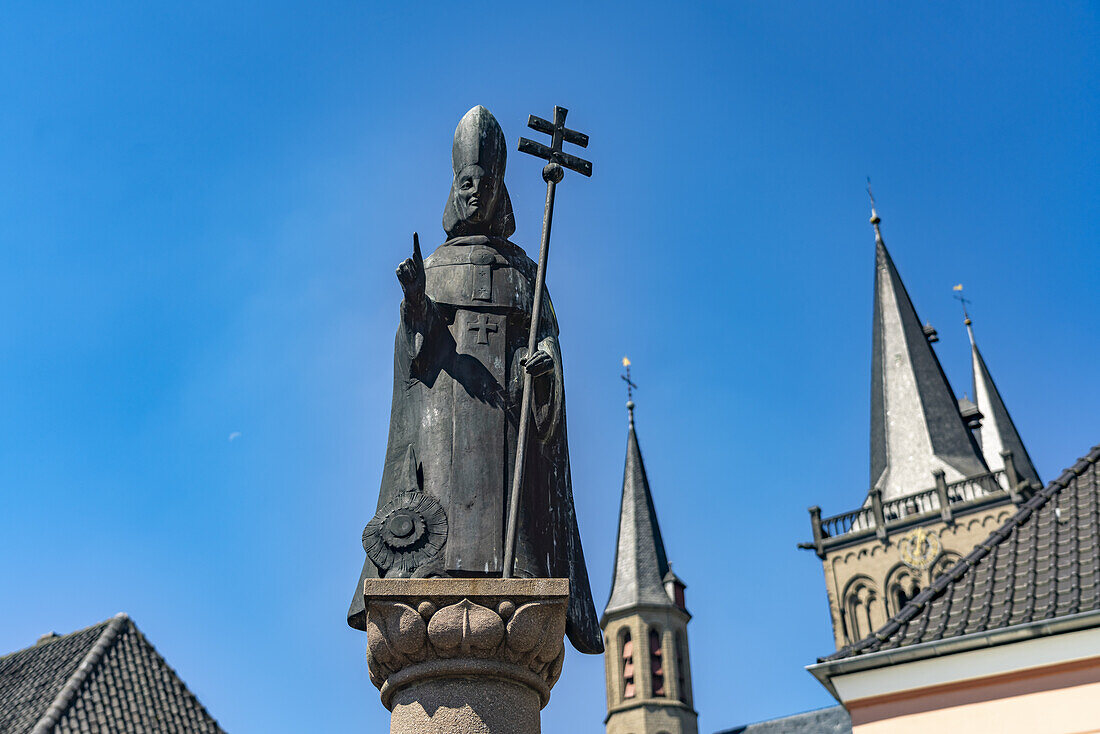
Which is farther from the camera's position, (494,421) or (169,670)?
(169,670)

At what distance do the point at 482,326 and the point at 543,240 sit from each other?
1.81ft

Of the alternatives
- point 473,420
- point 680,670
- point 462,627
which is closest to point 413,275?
point 473,420

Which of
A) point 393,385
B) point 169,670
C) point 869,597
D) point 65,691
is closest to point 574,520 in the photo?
point 393,385

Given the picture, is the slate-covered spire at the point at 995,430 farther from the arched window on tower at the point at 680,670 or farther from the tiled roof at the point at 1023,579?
the tiled roof at the point at 1023,579

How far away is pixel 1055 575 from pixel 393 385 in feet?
24.0

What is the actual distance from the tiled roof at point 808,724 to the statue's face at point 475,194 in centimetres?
4735

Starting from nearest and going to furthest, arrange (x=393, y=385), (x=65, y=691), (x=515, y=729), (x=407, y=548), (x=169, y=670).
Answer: (x=515, y=729) < (x=407, y=548) < (x=393, y=385) < (x=65, y=691) < (x=169, y=670)

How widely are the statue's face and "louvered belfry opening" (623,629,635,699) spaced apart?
51409mm

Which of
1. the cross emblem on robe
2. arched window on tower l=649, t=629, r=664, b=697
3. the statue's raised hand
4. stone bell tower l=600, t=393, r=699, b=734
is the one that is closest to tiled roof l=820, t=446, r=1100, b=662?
the cross emblem on robe

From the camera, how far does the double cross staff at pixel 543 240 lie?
17.3 ft

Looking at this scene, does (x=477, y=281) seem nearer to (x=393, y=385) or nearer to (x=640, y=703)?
(x=393, y=385)

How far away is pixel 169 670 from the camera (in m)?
19.2

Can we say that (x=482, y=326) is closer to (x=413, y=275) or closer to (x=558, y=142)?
(x=413, y=275)

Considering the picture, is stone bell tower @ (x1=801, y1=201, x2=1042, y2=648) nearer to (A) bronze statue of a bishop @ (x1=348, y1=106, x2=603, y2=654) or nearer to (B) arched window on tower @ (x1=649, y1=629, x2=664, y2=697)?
(B) arched window on tower @ (x1=649, y1=629, x2=664, y2=697)
